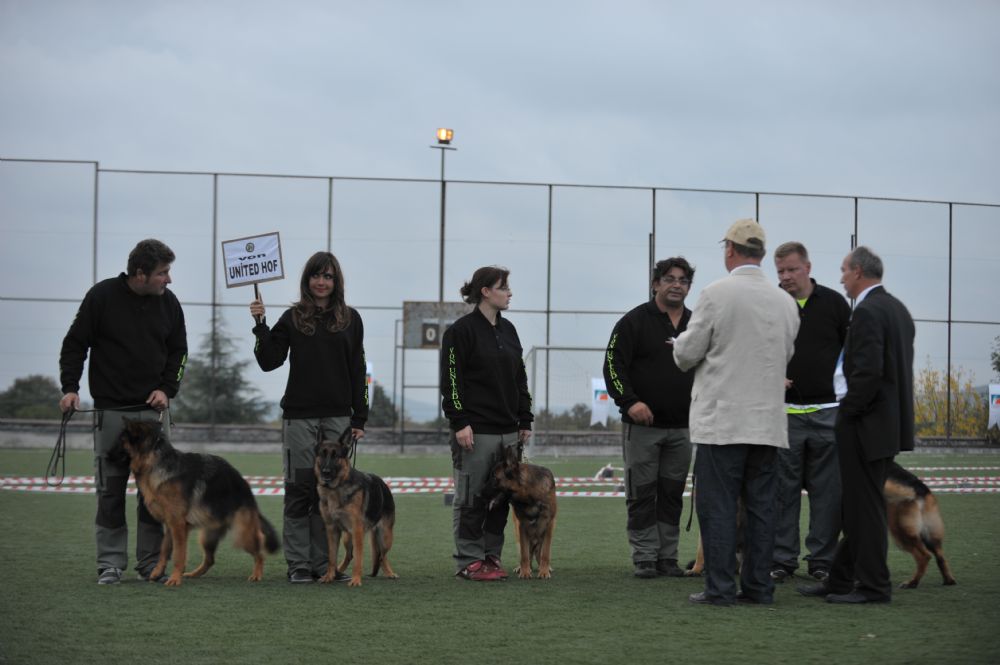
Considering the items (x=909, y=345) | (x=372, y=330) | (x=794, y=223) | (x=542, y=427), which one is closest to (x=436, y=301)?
(x=372, y=330)

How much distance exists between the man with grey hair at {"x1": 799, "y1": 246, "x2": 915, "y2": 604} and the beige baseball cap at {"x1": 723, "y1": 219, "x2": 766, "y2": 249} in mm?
627

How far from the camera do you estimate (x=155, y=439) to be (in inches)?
263

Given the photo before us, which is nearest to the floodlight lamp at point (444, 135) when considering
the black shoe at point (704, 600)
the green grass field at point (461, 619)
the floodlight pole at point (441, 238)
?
the floodlight pole at point (441, 238)

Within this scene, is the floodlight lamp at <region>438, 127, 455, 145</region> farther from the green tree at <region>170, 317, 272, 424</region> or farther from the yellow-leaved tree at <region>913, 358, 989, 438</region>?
the yellow-leaved tree at <region>913, 358, 989, 438</region>

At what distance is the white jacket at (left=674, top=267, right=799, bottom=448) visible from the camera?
5754mm

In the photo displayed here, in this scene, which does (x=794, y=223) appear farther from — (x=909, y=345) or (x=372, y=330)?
(x=909, y=345)

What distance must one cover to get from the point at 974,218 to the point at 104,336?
2470cm

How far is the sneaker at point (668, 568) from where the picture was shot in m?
7.11

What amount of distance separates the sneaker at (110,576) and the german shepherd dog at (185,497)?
193 millimetres

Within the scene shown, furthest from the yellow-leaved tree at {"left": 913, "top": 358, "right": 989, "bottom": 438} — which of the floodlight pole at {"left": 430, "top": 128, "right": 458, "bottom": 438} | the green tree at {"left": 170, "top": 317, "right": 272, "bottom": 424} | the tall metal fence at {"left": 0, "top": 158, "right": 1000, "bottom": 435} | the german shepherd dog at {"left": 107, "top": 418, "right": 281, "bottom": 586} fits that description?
the german shepherd dog at {"left": 107, "top": 418, "right": 281, "bottom": 586}

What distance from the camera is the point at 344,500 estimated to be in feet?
22.1

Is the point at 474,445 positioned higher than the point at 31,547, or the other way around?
the point at 474,445

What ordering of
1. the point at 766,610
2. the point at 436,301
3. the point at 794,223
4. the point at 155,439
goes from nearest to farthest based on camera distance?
the point at 766,610 → the point at 155,439 → the point at 436,301 → the point at 794,223

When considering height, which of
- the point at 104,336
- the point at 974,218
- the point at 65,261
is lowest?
the point at 104,336
